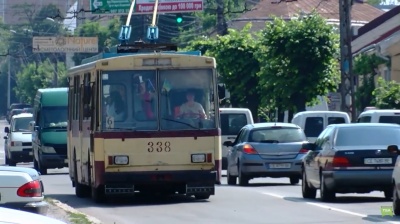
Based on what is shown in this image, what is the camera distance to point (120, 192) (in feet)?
66.4

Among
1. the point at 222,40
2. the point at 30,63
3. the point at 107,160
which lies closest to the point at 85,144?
the point at 107,160

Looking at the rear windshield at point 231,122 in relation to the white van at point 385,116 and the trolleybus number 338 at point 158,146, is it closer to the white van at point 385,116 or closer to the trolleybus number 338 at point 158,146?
the white van at point 385,116

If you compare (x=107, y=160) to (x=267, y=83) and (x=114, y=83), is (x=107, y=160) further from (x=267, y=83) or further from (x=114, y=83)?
(x=267, y=83)

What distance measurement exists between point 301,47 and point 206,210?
2668 centimetres

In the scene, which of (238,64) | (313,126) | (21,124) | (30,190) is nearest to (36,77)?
(238,64)

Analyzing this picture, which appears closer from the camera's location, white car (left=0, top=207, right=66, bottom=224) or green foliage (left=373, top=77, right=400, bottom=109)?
white car (left=0, top=207, right=66, bottom=224)

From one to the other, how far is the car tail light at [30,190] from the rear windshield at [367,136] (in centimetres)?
745

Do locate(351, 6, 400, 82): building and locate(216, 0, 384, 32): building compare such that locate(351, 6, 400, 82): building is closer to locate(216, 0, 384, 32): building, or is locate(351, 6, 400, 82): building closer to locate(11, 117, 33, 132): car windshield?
locate(216, 0, 384, 32): building

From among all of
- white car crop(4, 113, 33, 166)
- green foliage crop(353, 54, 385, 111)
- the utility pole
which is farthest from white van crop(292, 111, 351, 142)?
green foliage crop(353, 54, 385, 111)

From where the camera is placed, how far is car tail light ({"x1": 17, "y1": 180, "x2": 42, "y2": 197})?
13555mm

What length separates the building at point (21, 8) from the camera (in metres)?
114

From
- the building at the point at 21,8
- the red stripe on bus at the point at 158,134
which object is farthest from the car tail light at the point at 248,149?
the building at the point at 21,8

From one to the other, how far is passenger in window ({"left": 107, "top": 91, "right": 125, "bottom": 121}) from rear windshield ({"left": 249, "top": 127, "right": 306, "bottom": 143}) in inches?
280

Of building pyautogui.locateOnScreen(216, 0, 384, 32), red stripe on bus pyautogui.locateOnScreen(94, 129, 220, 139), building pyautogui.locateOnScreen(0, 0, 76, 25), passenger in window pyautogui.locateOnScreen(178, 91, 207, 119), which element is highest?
building pyautogui.locateOnScreen(0, 0, 76, 25)
